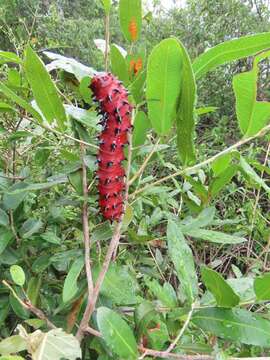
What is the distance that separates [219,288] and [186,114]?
0.21 meters

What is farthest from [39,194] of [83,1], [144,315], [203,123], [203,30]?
[83,1]

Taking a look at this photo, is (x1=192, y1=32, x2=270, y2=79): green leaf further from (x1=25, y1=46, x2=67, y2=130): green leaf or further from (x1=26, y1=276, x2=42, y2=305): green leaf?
(x1=26, y1=276, x2=42, y2=305): green leaf

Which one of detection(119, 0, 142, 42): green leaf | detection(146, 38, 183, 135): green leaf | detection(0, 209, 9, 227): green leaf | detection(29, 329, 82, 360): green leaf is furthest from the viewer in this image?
detection(0, 209, 9, 227): green leaf

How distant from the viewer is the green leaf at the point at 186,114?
0.53 metres

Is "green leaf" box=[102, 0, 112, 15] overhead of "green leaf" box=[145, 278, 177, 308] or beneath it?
overhead

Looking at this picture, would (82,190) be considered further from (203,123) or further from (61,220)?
(203,123)

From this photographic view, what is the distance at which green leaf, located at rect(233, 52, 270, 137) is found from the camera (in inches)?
21.3

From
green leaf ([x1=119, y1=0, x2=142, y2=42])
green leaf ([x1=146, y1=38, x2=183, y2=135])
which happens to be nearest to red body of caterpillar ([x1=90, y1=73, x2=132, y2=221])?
green leaf ([x1=146, y1=38, x2=183, y2=135])

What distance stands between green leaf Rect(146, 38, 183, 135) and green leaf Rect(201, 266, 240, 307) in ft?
0.63

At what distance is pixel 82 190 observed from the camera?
27.7 inches

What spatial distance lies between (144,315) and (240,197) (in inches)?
79.0

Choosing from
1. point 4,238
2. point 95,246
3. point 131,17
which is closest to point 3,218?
point 4,238

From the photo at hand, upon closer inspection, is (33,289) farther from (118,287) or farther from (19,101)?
(19,101)

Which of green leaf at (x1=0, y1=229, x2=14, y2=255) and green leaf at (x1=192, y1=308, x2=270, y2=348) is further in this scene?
green leaf at (x1=0, y1=229, x2=14, y2=255)
